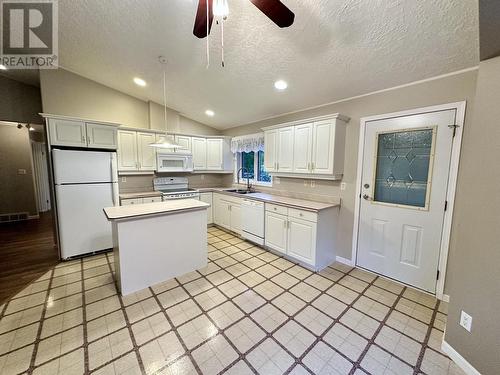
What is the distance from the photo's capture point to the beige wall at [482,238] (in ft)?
4.33

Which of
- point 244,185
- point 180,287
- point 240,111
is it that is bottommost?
point 180,287

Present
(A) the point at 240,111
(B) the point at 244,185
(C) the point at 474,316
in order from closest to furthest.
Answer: (C) the point at 474,316
(A) the point at 240,111
(B) the point at 244,185

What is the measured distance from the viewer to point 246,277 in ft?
8.78

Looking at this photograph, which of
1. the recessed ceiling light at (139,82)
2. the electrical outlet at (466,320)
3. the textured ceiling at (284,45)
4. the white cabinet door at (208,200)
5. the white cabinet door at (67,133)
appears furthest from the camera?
the white cabinet door at (208,200)

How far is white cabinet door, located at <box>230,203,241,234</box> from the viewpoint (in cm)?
409

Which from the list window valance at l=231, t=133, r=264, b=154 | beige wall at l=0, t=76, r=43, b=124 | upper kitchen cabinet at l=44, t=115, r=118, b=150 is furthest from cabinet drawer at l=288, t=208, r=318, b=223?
beige wall at l=0, t=76, r=43, b=124

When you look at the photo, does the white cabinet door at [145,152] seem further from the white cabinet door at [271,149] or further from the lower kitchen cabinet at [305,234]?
the lower kitchen cabinet at [305,234]

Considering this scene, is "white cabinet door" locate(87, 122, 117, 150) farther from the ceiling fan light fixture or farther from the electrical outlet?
the electrical outlet

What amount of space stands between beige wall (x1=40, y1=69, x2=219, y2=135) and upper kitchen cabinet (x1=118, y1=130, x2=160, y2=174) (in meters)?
0.35

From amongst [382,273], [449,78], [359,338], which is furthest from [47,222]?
[449,78]

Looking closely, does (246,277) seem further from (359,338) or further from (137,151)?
(137,151)

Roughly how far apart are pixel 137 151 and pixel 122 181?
69cm

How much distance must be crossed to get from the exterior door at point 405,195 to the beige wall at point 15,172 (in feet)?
25.4

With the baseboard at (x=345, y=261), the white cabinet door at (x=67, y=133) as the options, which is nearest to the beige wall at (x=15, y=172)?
the white cabinet door at (x=67, y=133)
